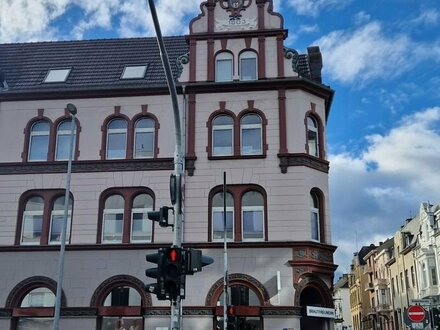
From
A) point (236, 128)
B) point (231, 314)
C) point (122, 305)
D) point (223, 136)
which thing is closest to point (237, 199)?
point (223, 136)

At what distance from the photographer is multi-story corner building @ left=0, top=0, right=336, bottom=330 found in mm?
24453

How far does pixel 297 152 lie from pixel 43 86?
12942mm

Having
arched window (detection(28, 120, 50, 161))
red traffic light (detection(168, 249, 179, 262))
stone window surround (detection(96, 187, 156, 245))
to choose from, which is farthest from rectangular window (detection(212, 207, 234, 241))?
red traffic light (detection(168, 249, 179, 262))

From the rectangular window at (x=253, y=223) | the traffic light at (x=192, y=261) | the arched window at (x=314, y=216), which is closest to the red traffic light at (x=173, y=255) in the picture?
the traffic light at (x=192, y=261)

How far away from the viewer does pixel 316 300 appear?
25.2 metres

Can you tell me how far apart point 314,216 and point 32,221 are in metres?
12.8

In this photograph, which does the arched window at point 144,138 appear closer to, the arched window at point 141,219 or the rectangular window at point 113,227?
Result: the arched window at point 141,219

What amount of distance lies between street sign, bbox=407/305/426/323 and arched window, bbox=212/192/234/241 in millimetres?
8427

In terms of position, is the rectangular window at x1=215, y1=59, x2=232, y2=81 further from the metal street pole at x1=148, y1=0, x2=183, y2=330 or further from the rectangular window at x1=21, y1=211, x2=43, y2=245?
the metal street pole at x1=148, y1=0, x2=183, y2=330

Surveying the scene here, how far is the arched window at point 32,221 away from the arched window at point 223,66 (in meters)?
10.1

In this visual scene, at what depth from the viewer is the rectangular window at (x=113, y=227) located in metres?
25.7

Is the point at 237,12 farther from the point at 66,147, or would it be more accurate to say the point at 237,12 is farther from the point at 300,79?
the point at 66,147

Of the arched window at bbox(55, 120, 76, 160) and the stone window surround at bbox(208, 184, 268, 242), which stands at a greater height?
the arched window at bbox(55, 120, 76, 160)

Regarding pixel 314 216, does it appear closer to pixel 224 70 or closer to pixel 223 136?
pixel 223 136
